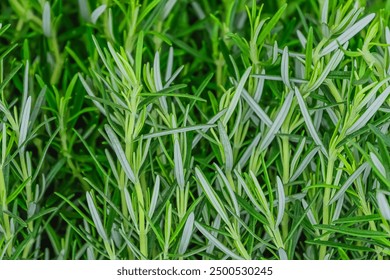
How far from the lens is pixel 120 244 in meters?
0.79

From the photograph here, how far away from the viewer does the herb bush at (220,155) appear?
718mm

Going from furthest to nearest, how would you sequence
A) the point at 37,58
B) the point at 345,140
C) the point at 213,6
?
1. the point at 213,6
2. the point at 37,58
3. the point at 345,140

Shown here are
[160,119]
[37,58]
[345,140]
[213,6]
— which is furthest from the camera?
[213,6]

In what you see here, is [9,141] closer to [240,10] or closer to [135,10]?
[135,10]

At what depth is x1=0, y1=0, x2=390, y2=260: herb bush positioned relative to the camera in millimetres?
718

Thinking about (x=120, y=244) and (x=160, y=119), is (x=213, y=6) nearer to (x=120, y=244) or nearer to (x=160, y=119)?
(x=160, y=119)

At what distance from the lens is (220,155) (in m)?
0.77

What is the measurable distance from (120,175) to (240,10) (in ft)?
1.29
